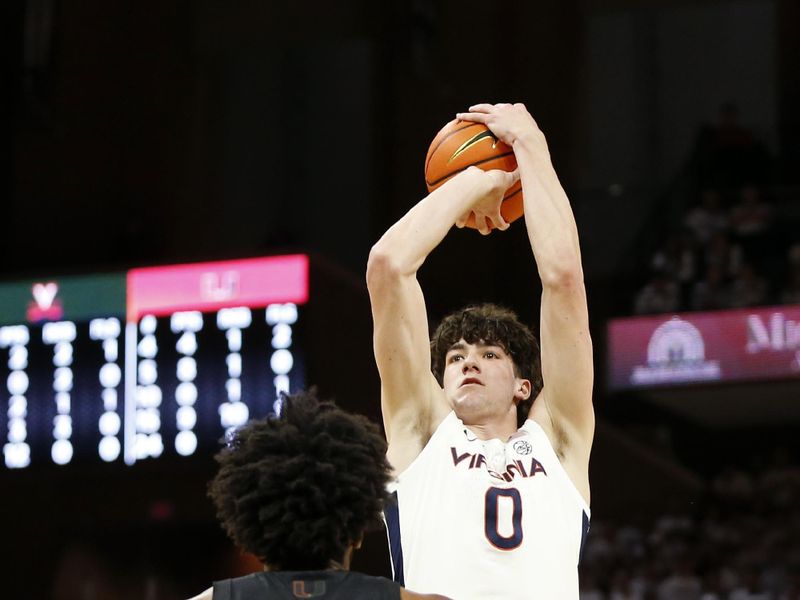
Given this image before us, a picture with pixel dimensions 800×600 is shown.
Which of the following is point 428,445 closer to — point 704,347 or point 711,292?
point 704,347

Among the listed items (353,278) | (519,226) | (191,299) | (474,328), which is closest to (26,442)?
(191,299)

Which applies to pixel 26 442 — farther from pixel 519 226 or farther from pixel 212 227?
pixel 519 226

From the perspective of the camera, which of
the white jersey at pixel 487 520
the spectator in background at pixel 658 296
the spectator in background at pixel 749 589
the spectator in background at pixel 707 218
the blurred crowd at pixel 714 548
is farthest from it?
the spectator in background at pixel 707 218

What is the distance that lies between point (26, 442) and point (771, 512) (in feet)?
16.5

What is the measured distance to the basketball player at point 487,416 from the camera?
132 inches

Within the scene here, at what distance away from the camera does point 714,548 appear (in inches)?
404

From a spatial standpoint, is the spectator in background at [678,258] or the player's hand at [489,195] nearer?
the player's hand at [489,195]

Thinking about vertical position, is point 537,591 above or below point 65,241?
below

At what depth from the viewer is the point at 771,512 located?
10656 millimetres

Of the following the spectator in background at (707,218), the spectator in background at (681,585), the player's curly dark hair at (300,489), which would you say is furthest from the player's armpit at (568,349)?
the spectator in background at (707,218)

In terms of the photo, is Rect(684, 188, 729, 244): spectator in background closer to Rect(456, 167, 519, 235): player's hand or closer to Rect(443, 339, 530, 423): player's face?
Rect(456, 167, 519, 235): player's hand

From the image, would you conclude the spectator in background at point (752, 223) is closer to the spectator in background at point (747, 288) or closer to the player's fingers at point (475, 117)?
the spectator in background at point (747, 288)

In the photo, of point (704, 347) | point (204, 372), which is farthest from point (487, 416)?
point (704, 347)

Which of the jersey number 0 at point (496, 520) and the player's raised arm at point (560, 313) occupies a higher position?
the player's raised arm at point (560, 313)
